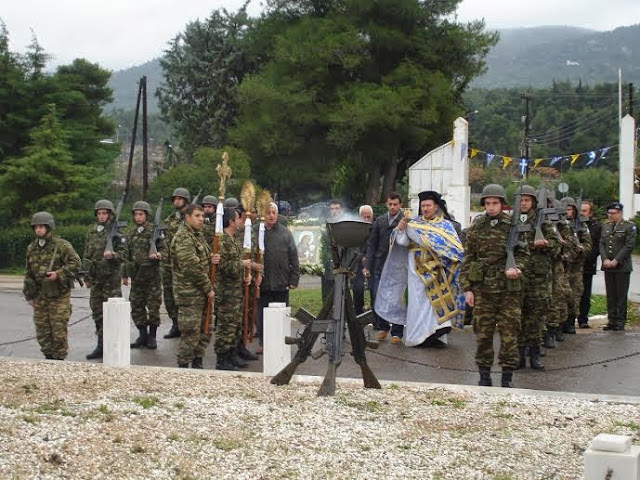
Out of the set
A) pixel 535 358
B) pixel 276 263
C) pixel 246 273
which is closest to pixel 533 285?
pixel 535 358

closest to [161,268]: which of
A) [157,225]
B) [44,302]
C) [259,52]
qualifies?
[157,225]

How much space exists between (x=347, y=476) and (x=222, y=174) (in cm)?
591

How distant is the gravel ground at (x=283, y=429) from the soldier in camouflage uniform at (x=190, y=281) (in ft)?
3.91

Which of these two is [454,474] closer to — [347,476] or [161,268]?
[347,476]

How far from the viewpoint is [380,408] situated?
8.17 m

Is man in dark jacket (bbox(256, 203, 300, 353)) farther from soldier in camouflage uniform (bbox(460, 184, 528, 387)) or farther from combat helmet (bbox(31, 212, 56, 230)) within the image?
soldier in camouflage uniform (bbox(460, 184, 528, 387))

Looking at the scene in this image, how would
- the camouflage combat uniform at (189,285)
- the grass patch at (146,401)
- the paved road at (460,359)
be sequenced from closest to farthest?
the grass patch at (146,401) < the paved road at (460,359) < the camouflage combat uniform at (189,285)

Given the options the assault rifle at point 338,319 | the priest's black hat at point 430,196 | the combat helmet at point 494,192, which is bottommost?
the assault rifle at point 338,319

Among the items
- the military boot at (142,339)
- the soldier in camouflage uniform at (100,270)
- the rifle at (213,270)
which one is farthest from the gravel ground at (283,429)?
the military boot at (142,339)

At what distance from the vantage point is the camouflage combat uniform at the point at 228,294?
36.5 feet

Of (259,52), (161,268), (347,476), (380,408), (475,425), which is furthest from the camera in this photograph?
(259,52)

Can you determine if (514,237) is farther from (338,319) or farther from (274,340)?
(274,340)

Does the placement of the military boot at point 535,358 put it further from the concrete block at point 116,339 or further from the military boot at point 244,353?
the concrete block at point 116,339

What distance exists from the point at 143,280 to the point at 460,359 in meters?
4.51
